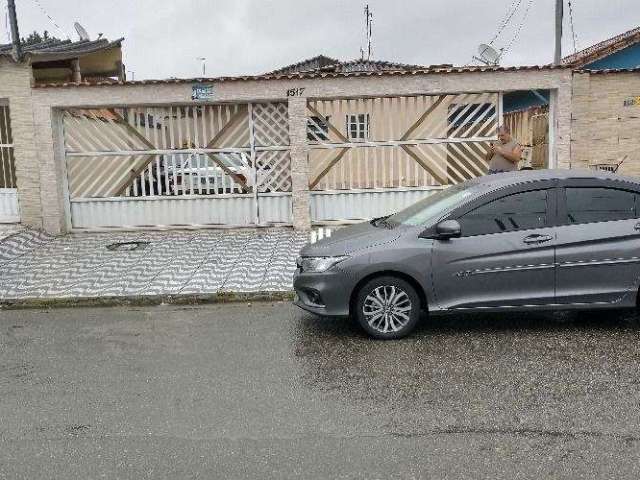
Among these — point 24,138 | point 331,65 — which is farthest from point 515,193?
point 331,65

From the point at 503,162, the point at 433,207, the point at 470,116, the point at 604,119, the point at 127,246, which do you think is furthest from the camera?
the point at 470,116

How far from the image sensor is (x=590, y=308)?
582 cm

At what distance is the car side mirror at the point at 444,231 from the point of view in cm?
566

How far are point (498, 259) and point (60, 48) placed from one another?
35.8ft

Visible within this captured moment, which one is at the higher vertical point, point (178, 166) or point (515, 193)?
point (178, 166)

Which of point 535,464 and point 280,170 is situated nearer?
point 535,464

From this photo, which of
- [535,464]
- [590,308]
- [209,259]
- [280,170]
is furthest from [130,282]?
[535,464]

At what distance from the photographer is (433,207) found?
6215 mm

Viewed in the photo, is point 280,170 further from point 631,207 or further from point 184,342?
point 631,207

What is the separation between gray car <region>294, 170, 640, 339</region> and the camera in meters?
5.69

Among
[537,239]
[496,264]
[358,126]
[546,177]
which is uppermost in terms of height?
[358,126]

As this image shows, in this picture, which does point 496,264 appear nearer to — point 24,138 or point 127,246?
point 127,246

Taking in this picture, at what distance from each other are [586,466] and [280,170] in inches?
350

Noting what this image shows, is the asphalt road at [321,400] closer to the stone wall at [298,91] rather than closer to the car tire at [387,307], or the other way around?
the car tire at [387,307]
